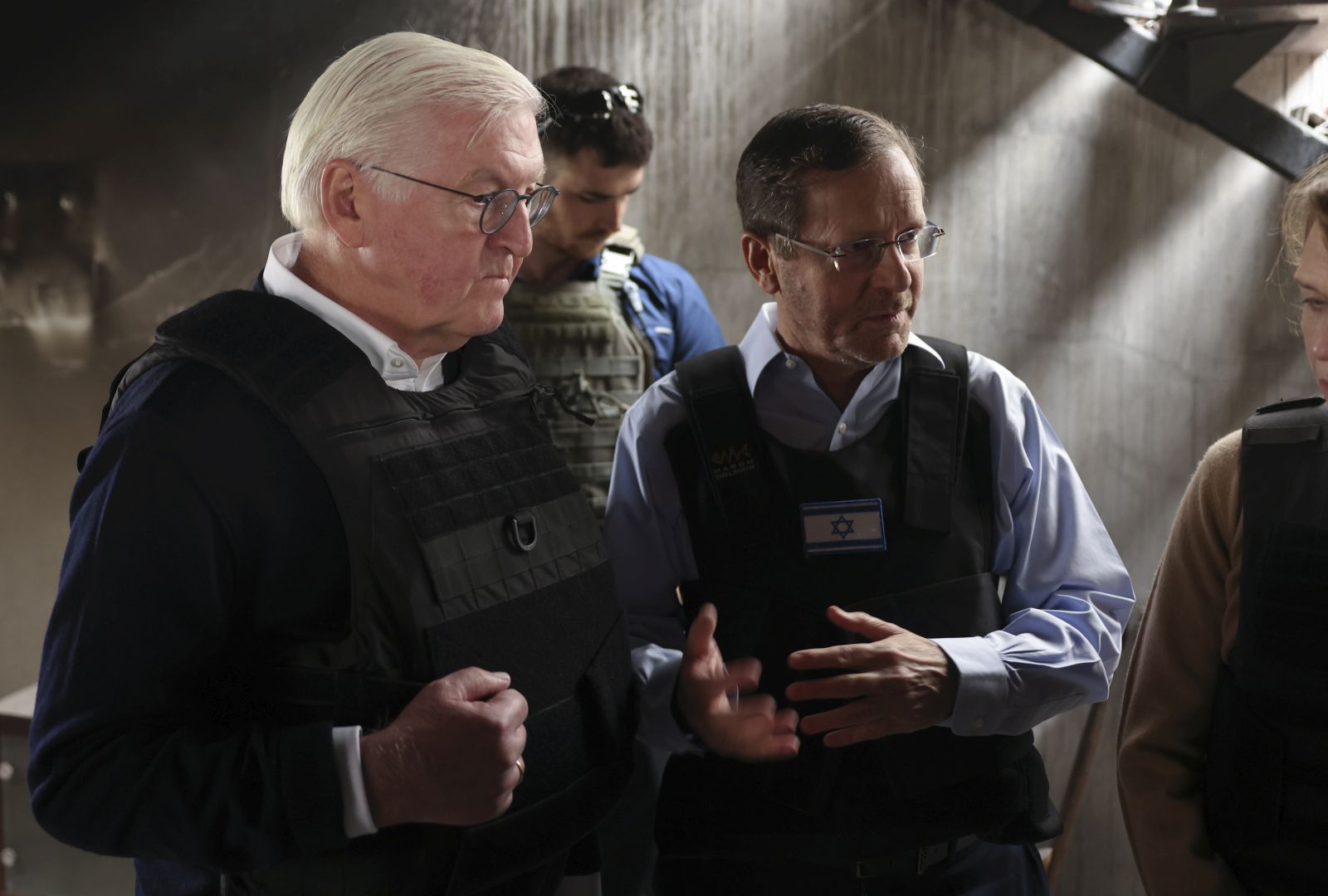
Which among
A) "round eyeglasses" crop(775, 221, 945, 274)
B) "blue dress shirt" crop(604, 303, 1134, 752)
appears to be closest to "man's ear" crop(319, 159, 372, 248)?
"blue dress shirt" crop(604, 303, 1134, 752)

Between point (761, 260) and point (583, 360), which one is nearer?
point (761, 260)

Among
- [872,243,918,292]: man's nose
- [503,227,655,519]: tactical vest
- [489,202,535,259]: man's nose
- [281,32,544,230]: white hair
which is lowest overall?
[503,227,655,519]: tactical vest

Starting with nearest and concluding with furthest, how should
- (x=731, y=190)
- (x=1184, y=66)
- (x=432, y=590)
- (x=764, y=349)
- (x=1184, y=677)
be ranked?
(x=432, y=590) < (x=1184, y=677) < (x=764, y=349) < (x=1184, y=66) < (x=731, y=190)

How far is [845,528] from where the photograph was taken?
1500 millimetres

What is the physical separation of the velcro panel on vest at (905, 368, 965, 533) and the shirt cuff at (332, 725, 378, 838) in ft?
2.57

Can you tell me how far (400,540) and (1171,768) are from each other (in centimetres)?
99

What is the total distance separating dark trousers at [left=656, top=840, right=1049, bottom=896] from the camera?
1479 millimetres

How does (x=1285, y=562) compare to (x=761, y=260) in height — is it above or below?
below

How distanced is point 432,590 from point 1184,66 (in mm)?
2820

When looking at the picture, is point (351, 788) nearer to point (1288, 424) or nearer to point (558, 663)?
point (558, 663)

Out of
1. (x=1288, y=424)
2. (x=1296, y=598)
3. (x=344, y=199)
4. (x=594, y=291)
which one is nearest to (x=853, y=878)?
(x=1296, y=598)

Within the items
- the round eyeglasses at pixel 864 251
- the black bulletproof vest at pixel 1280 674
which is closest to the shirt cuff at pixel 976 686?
the black bulletproof vest at pixel 1280 674

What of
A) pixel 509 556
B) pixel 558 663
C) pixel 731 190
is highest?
pixel 509 556

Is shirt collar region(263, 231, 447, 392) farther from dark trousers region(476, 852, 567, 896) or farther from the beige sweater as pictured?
the beige sweater
